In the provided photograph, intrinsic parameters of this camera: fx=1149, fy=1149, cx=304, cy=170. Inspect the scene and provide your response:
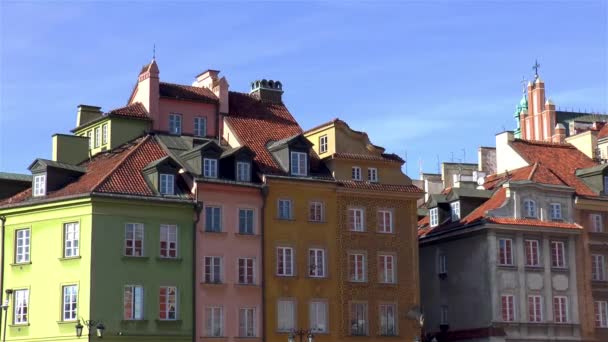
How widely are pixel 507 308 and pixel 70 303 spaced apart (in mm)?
26231

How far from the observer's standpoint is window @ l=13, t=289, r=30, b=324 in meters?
60.0

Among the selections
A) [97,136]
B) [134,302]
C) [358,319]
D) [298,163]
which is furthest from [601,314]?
[97,136]

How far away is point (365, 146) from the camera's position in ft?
224

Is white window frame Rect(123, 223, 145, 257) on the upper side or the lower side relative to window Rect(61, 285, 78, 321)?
upper

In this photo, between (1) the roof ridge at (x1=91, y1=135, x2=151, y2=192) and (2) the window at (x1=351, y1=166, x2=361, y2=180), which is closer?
(1) the roof ridge at (x1=91, y1=135, x2=151, y2=192)

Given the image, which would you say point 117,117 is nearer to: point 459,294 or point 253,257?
point 253,257

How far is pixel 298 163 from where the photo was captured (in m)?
65.4

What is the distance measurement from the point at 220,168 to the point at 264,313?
8.26 metres

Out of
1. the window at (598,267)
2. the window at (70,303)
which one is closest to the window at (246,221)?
the window at (70,303)

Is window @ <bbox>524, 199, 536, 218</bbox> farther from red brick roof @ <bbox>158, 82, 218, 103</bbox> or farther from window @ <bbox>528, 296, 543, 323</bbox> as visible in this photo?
red brick roof @ <bbox>158, 82, 218, 103</bbox>

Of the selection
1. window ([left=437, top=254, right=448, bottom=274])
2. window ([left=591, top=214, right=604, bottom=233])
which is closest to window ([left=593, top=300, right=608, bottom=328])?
window ([left=591, top=214, right=604, bottom=233])

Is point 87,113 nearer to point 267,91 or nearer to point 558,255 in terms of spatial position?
point 267,91

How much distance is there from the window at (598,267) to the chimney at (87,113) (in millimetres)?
32181

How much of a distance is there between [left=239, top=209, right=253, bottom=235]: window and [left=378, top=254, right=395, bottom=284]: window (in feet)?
27.1
